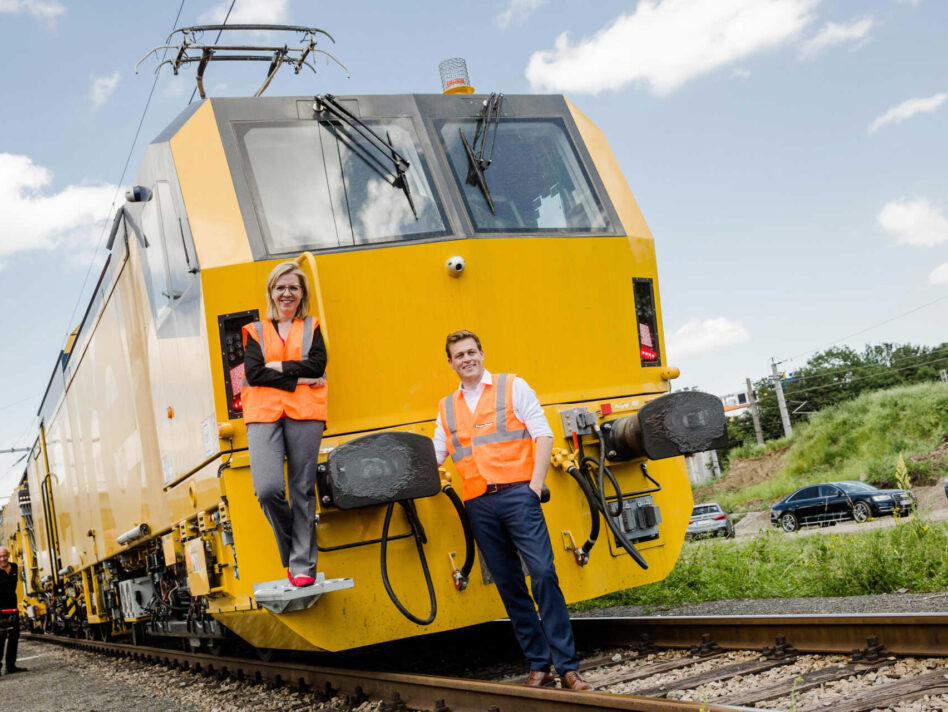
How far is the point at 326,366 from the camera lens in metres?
5.06

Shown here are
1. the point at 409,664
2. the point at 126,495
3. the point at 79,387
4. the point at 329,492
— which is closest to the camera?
the point at 329,492

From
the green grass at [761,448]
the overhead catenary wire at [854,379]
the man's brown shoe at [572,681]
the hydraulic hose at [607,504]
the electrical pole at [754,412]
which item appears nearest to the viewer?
the man's brown shoe at [572,681]

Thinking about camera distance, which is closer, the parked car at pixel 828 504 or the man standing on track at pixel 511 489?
the man standing on track at pixel 511 489

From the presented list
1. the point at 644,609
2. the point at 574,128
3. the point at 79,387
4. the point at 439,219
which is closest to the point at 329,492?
the point at 439,219

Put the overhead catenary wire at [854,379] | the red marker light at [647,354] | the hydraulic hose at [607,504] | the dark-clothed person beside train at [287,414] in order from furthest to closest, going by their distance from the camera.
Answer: the overhead catenary wire at [854,379] < the red marker light at [647,354] < the hydraulic hose at [607,504] < the dark-clothed person beside train at [287,414]

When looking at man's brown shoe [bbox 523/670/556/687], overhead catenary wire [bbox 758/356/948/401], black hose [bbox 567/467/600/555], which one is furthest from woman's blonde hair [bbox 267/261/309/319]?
→ overhead catenary wire [bbox 758/356/948/401]

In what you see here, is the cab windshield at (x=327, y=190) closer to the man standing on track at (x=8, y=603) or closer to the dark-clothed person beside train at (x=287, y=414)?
the dark-clothed person beside train at (x=287, y=414)

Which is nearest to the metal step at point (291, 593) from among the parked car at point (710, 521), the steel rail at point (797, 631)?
the steel rail at point (797, 631)

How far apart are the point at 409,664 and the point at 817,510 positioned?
70.9 feet

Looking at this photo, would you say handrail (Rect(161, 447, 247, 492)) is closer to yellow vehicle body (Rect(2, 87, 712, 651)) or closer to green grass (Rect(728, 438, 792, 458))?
yellow vehicle body (Rect(2, 87, 712, 651))

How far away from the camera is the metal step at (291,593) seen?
4652 millimetres

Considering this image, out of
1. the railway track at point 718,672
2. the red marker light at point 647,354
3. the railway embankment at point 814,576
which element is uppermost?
the red marker light at point 647,354

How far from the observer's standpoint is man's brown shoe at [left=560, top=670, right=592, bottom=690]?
437 cm

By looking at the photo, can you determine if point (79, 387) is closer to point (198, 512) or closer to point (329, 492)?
point (198, 512)
